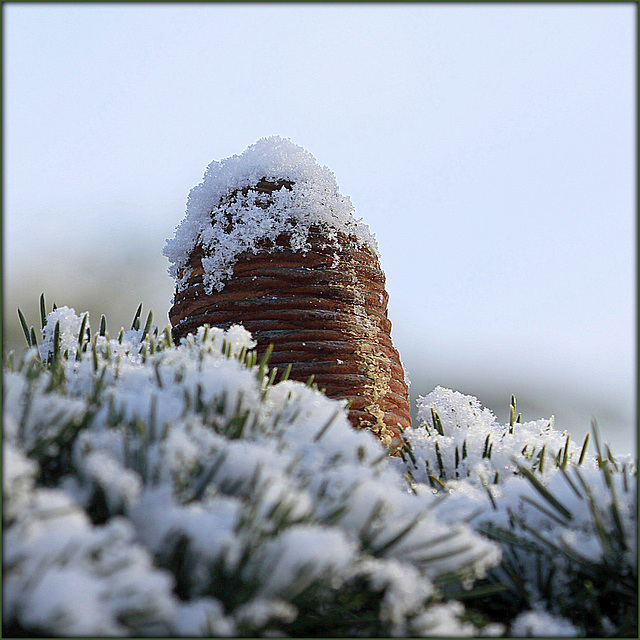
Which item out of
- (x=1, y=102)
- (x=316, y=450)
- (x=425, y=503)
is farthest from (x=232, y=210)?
(x=425, y=503)

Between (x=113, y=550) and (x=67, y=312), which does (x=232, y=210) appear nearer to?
(x=67, y=312)

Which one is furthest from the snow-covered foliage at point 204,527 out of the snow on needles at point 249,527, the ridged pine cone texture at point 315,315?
the ridged pine cone texture at point 315,315

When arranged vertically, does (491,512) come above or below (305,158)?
below

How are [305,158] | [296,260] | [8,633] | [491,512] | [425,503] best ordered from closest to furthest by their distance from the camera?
[8,633] → [425,503] → [491,512] → [296,260] → [305,158]

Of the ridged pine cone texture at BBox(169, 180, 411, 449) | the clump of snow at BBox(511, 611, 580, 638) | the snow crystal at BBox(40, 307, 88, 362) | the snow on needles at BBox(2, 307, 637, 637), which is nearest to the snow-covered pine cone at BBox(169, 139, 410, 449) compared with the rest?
the ridged pine cone texture at BBox(169, 180, 411, 449)

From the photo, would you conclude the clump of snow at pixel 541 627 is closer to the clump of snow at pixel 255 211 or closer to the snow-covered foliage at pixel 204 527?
the snow-covered foliage at pixel 204 527

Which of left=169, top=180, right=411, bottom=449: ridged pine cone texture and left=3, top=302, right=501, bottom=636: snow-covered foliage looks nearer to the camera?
left=3, top=302, right=501, bottom=636: snow-covered foliage

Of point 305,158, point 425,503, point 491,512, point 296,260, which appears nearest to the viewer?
point 425,503

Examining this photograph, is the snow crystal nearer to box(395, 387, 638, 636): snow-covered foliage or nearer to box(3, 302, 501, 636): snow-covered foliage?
box(3, 302, 501, 636): snow-covered foliage
